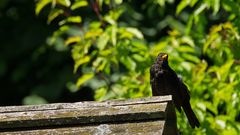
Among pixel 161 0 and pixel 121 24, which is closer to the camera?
pixel 161 0

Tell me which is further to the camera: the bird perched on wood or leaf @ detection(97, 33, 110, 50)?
leaf @ detection(97, 33, 110, 50)

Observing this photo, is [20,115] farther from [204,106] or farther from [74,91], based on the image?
[74,91]

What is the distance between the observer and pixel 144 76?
15.6 feet

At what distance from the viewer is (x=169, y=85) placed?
3871mm

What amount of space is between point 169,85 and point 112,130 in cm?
126

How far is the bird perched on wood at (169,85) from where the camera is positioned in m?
3.86

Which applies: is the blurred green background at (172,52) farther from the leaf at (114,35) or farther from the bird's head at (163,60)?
the bird's head at (163,60)

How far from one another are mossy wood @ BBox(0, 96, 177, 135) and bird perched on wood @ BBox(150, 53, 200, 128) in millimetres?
1112

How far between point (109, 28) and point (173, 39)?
0.42 metres

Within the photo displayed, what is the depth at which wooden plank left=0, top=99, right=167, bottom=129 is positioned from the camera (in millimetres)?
2656

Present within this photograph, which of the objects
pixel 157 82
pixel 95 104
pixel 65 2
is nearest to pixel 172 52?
pixel 65 2

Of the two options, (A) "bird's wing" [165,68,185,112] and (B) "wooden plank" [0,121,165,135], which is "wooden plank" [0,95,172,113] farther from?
(A) "bird's wing" [165,68,185,112]

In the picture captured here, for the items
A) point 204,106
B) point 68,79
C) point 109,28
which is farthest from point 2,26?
point 204,106

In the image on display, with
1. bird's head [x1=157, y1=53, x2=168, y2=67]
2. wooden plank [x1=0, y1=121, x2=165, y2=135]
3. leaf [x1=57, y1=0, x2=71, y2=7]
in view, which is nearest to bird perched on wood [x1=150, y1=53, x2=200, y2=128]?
bird's head [x1=157, y1=53, x2=168, y2=67]
